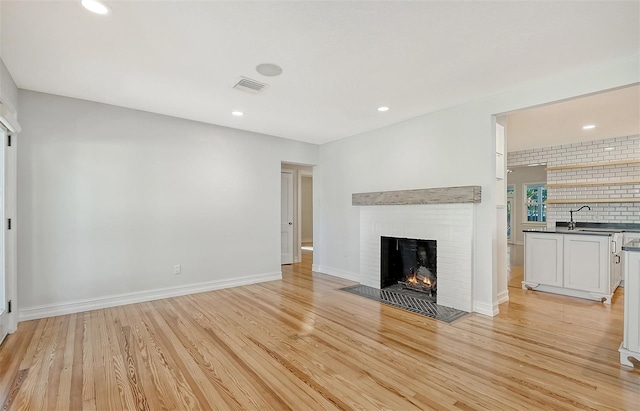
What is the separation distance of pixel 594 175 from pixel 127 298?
8.38 meters

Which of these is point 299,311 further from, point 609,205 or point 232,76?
point 609,205

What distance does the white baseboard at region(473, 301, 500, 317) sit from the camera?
3461 millimetres

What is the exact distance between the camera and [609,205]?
577 centimetres

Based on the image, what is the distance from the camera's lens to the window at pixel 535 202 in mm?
9195

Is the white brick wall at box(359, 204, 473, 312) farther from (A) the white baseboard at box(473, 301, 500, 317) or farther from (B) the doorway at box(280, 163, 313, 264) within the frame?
(B) the doorway at box(280, 163, 313, 264)

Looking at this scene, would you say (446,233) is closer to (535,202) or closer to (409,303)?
(409,303)

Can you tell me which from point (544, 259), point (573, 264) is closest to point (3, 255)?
point (544, 259)

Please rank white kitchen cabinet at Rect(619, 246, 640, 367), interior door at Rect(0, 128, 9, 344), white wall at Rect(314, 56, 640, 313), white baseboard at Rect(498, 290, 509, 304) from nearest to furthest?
1. white kitchen cabinet at Rect(619, 246, 640, 367)
2. interior door at Rect(0, 128, 9, 344)
3. white wall at Rect(314, 56, 640, 313)
4. white baseboard at Rect(498, 290, 509, 304)

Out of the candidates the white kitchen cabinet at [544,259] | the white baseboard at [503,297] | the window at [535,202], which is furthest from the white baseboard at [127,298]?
the window at [535,202]

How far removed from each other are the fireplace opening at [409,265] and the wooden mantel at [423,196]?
588mm

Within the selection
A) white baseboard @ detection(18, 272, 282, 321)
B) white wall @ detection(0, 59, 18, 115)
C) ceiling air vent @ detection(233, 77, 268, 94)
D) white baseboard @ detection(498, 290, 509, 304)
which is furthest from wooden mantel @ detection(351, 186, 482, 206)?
white wall @ detection(0, 59, 18, 115)

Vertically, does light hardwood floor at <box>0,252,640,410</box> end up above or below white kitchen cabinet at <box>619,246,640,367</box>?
below

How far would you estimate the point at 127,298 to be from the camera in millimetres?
3900

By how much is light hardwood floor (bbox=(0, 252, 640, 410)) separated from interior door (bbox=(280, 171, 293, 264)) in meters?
3.15
